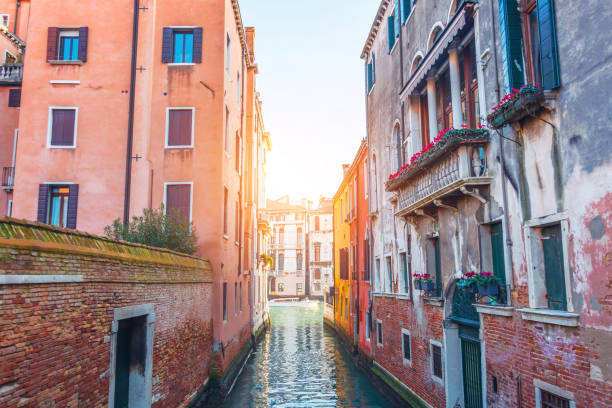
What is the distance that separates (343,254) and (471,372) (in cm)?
1756

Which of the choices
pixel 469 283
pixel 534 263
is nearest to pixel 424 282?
pixel 469 283

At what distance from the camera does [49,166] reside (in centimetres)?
1530

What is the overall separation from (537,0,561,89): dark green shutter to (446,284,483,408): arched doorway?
3929mm

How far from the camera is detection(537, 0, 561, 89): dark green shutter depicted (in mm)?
5781

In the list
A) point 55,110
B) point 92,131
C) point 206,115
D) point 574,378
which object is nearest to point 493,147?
point 574,378

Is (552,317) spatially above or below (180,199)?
below

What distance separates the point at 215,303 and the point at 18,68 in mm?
11383

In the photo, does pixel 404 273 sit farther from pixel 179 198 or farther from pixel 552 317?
pixel 552 317

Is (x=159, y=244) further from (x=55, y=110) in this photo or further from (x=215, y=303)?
(x=55, y=110)

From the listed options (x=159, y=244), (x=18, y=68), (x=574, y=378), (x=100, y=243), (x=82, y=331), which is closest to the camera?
(x=574, y=378)

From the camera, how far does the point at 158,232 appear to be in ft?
43.1

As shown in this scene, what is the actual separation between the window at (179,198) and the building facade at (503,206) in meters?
6.30

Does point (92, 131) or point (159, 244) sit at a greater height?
point (92, 131)

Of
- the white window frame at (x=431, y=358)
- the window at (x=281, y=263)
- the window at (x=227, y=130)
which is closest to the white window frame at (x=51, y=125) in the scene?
the window at (x=227, y=130)
